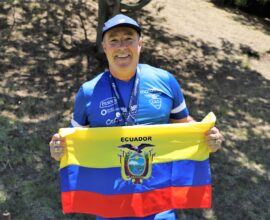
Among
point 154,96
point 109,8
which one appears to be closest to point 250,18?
point 109,8

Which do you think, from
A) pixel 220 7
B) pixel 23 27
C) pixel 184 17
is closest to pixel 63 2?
pixel 23 27

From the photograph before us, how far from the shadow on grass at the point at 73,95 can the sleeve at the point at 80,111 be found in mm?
2094

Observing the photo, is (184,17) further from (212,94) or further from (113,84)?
(113,84)

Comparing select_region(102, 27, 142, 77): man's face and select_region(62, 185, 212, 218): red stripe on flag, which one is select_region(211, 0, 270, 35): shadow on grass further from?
select_region(102, 27, 142, 77): man's face

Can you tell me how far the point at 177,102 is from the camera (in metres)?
3.02

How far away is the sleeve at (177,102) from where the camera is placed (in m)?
2.99

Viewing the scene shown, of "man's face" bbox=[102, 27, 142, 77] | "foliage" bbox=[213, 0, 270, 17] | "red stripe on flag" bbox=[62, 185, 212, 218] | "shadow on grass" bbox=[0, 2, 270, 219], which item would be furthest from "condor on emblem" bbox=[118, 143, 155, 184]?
"foliage" bbox=[213, 0, 270, 17]

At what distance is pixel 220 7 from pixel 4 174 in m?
8.91

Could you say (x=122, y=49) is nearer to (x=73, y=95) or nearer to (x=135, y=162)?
(x=135, y=162)

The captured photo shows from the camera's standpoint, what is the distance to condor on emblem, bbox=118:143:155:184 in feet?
9.77

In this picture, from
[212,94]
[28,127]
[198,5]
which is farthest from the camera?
[198,5]

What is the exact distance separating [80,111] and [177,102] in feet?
2.09

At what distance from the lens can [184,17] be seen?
35.5ft

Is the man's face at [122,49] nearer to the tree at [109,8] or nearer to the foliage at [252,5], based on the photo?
the tree at [109,8]
